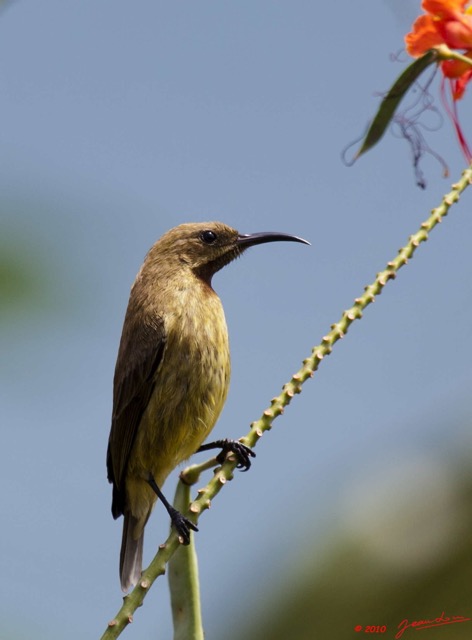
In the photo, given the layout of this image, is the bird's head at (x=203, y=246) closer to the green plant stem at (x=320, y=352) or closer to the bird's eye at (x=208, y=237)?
the bird's eye at (x=208, y=237)

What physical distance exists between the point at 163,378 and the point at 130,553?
2.86ft

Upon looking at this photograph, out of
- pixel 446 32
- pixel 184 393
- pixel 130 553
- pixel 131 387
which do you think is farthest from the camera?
pixel 130 553

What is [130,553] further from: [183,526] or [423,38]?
[423,38]

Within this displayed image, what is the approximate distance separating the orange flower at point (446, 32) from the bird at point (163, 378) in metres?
1.79

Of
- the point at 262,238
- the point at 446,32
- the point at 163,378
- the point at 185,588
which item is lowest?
the point at 185,588

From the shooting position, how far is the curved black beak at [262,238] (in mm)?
4098

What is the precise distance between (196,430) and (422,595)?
5.12 feet

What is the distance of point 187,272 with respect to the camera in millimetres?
4289

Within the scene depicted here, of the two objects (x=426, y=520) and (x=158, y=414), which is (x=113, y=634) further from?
(x=158, y=414)

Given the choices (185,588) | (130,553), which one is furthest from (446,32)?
(130,553)

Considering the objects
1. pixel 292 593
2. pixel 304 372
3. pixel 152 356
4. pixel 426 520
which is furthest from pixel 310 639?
→ pixel 152 356

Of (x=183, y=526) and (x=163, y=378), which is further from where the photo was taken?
(x=163, y=378)

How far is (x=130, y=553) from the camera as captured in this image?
4.16 metres

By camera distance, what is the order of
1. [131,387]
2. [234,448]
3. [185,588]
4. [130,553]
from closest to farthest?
[185,588] < [234,448] < [131,387] < [130,553]
